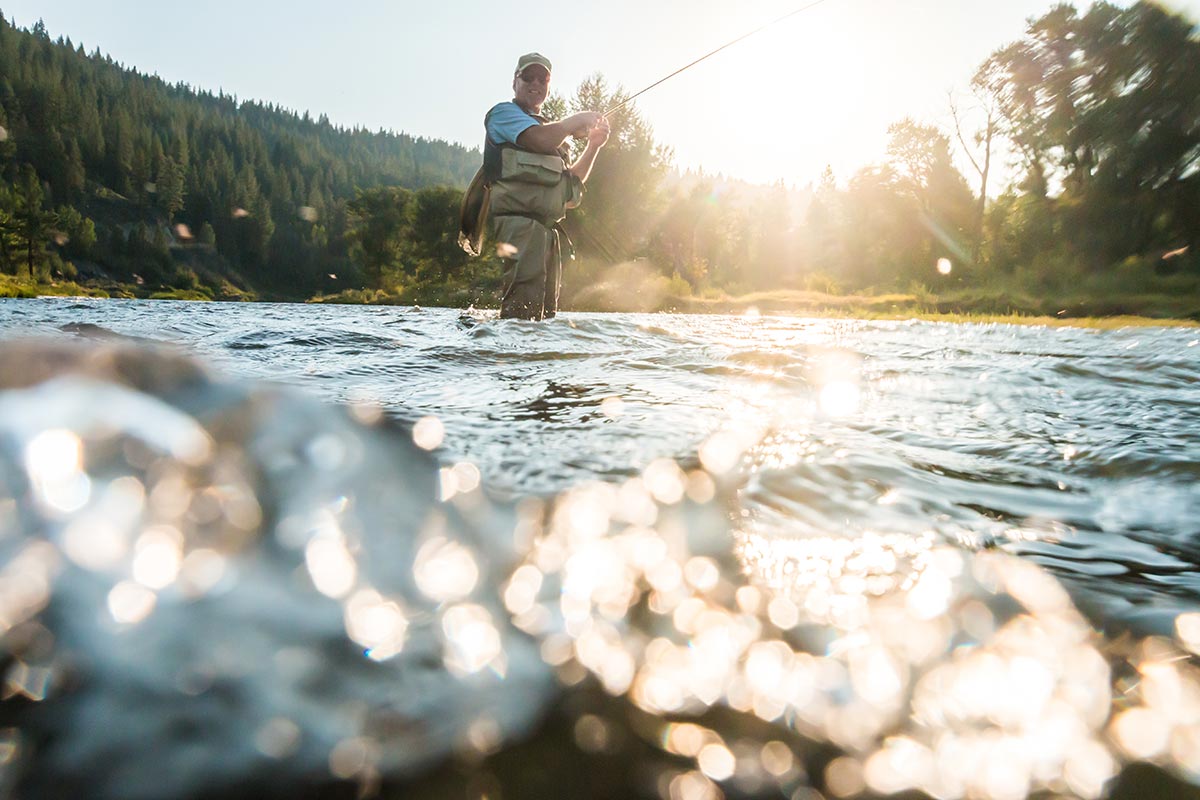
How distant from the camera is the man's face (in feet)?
18.9

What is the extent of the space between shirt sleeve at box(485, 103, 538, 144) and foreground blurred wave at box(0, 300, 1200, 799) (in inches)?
175

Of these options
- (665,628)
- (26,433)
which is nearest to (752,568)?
(665,628)

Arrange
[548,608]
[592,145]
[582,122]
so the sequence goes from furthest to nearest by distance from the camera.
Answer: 1. [592,145]
2. [582,122]
3. [548,608]

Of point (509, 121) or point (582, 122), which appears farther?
point (509, 121)

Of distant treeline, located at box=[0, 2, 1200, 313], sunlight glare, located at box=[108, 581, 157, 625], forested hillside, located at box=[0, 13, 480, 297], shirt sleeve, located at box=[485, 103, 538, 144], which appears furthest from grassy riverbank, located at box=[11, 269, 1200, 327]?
forested hillside, located at box=[0, 13, 480, 297]

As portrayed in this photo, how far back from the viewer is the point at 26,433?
35.2 inches

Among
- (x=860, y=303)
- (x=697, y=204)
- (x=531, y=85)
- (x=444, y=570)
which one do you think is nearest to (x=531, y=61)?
(x=531, y=85)

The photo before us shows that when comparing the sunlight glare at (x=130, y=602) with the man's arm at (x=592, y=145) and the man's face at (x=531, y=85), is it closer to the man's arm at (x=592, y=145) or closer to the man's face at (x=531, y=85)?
the man's arm at (x=592, y=145)

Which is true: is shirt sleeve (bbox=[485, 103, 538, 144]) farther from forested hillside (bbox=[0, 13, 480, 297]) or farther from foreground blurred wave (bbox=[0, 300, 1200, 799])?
forested hillside (bbox=[0, 13, 480, 297])

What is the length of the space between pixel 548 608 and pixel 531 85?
5.92m

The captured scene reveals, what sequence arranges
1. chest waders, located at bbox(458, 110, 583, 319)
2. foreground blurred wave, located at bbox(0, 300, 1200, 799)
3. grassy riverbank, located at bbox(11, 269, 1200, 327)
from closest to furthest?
foreground blurred wave, located at bbox(0, 300, 1200, 799) < chest waders, located at bbox(458, 110, 583, 319) < grassy riverbank, located at bbox(11, 269, 1200, 327)

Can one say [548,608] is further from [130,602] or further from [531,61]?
[531,61]

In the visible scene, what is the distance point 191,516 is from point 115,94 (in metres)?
134

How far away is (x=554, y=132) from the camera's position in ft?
17.0
